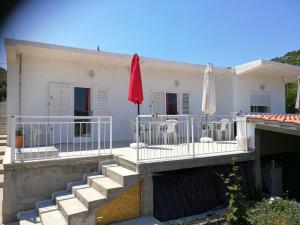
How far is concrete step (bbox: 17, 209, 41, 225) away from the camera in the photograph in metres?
4.73

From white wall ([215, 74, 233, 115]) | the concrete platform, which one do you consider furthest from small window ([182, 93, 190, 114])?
the concrete platform

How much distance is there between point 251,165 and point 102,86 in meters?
5.89

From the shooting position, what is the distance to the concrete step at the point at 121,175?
5000 millimetres

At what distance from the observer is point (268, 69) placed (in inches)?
444

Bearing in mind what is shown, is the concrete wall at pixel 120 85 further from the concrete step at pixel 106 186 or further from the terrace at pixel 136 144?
the concrete step at pixel 106 186

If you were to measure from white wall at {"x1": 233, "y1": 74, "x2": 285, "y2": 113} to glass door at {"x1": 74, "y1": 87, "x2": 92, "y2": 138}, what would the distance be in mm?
6762

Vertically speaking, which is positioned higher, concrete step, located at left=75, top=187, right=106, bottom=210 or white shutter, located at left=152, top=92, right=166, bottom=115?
white shutter, located at left=152, top=92, right=166, bottom=115

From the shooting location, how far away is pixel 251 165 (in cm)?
679

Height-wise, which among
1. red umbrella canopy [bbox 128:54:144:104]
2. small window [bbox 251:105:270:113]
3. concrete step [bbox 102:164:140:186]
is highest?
red umbrella canopy [bbox 128:54:144:104]

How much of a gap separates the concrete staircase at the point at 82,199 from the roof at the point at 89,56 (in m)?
4.05

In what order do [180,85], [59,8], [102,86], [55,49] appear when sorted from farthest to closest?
[180,85] < [102,86] < [55,49] < [59,8]

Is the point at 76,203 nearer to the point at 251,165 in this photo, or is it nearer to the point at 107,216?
the point at 107,216

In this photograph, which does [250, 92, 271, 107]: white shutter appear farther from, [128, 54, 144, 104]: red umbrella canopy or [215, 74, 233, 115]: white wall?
[128, 54, 144, 104]: red umbrella canopy

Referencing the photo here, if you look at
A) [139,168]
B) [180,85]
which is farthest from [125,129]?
[139,168]
